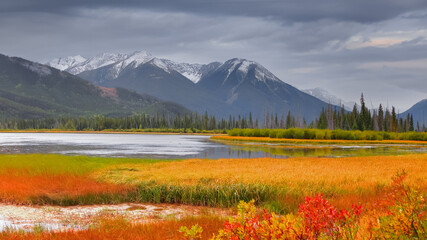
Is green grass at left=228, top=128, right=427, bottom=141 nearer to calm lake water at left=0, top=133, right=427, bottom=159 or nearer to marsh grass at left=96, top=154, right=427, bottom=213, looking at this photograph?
calm lake water at left=0, top=133, right=427, bottom=159

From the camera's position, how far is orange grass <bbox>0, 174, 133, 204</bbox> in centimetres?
1653

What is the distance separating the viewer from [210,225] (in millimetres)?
11039

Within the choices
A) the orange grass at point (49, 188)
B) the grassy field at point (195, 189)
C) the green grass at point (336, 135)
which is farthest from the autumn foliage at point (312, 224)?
the green grass at point (336, 135)

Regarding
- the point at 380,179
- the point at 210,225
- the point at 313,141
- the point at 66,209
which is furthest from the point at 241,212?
the point at 313,141

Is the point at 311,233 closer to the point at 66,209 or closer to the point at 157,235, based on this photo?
the point at 157,235

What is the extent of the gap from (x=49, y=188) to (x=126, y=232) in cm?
941

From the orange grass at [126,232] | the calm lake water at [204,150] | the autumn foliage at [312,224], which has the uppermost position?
the autumn foliage at [312,224]

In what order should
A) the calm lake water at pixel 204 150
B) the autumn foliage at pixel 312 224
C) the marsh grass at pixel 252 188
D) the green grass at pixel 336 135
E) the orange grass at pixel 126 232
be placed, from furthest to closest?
the green grass at pixel 336 135 < the calm lake water at pixel 204 150 < the marsh grass at pixel 252 188 < the orange grass at pixel 126 232 < the autumn foliage at pixel 312 224

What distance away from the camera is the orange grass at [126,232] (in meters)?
9.48

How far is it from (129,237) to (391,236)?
20.9ft

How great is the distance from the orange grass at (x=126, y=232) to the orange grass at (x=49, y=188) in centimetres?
634

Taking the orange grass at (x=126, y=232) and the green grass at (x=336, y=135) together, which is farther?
the green grass at (x=336, y=135)

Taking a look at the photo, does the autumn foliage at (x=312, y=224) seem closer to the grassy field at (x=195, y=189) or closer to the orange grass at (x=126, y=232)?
the orange grass at (x=126, y=232)

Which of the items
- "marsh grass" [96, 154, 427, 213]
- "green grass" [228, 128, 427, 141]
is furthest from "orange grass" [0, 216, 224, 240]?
"green grass" [228, 128, 427, 141]
